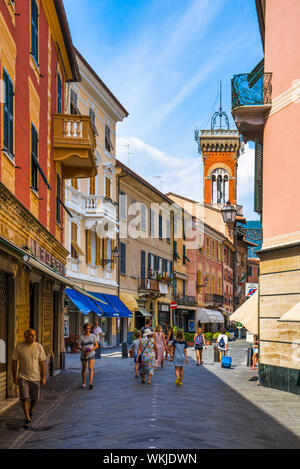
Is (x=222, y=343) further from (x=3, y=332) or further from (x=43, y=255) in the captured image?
(x=3, y=332)

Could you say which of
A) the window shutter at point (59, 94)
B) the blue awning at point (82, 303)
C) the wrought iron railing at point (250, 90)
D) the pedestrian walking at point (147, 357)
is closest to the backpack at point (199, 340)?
the blue awning at point (82, 303)

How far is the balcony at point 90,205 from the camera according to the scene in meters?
29.6

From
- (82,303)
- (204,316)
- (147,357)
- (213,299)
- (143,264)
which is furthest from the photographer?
(213,299)

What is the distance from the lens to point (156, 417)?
9781 mm

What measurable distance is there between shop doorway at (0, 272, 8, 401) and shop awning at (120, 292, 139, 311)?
2482 centimetres

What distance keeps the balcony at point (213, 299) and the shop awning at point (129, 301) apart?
2200 centimetres

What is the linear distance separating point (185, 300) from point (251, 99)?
37.2 m

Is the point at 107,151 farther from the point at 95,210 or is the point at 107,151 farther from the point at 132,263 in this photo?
the point at 132,263

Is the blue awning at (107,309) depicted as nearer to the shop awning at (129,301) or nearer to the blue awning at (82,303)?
the blue awning at (82,303)

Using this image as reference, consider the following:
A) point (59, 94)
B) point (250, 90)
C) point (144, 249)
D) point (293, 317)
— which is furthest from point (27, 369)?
point (144, 249)
